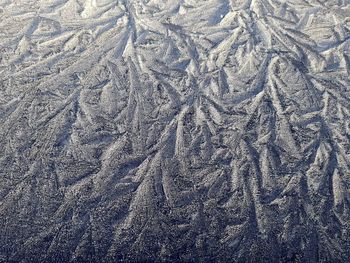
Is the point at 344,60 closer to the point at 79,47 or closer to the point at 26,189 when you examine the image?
the point at 79,47

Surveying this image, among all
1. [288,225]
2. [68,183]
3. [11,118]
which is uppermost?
[11,118]

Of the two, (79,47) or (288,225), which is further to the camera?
(79,47)

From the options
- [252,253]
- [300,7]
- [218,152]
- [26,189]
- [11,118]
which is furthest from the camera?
[300,7]

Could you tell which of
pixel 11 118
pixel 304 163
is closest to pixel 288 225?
pixel 304 163

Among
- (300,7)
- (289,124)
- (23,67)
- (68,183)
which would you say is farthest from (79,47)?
(300,7)

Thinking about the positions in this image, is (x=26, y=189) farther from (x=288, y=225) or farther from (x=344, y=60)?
(x=344, y=60)

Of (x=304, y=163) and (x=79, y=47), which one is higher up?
(x=79, y=47)

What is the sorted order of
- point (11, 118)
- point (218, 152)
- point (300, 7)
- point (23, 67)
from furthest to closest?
point (300, 7)
point (23, 67)
point (11, 118)
point (218, 152)
